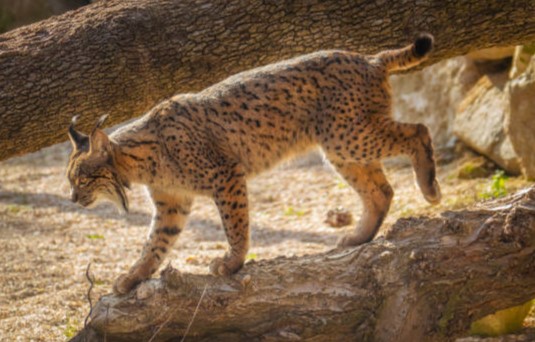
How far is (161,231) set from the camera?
19.6ft

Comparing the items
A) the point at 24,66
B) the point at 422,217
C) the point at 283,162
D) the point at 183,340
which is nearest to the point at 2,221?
the point at 24,66

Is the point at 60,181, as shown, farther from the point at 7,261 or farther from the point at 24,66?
the point at 24,66

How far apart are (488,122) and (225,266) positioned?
5.44 metres

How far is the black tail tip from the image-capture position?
5.84m

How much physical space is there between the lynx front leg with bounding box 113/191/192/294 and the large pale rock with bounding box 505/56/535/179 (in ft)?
14.3

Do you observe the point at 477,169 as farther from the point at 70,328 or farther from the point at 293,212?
the point at 70,328

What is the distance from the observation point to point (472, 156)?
1004 cm

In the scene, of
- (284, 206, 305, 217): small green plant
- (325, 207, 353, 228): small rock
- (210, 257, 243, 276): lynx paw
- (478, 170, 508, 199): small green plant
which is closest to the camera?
(210, 257, 243, 276): lynx paw

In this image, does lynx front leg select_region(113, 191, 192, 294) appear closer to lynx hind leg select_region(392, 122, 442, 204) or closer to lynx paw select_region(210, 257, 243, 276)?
lynx paw select_region(210, 257, 243, 276)

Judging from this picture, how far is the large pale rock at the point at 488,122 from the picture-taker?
367 inches

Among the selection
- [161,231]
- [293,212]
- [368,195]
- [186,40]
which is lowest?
[293,212]

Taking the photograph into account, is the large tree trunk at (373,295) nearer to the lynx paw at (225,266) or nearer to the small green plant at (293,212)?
the lynx paw at (225,266)

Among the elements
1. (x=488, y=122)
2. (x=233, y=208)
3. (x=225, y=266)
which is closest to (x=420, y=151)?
(x=233, y=208)

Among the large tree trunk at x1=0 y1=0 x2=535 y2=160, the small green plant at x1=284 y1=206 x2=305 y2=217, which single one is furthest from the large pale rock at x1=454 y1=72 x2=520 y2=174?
the large tree trunk at x1=0 y1=0 x2=535 y2=160
